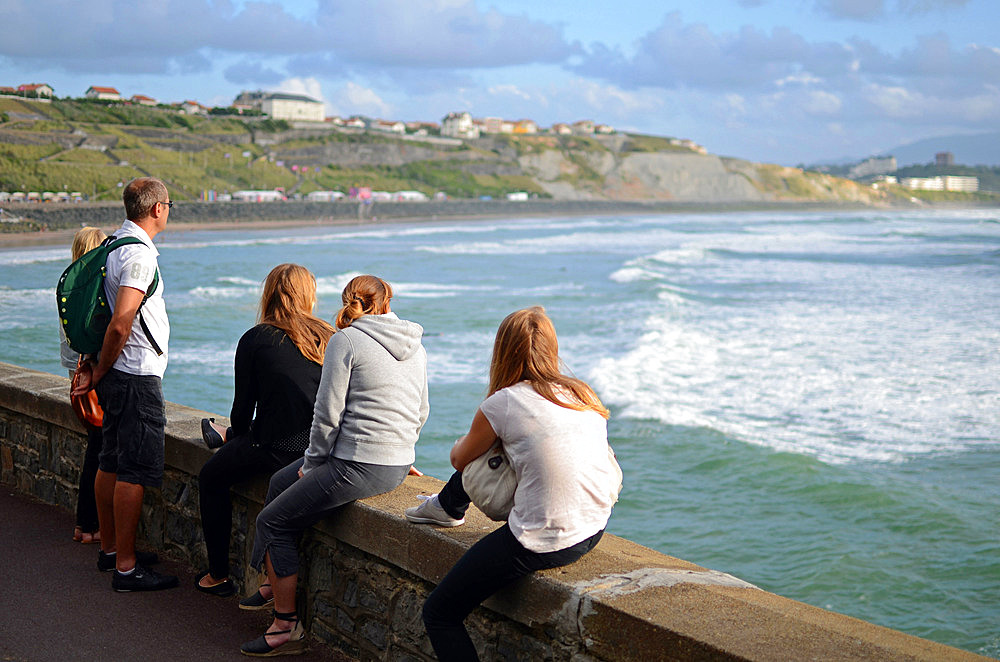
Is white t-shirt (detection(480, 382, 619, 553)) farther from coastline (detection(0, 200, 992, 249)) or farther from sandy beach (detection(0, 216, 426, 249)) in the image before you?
coastline (detection(0, 200, 992, 249))

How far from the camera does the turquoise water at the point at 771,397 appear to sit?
6.92m

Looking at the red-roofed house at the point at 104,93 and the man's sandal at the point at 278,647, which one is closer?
the man's sandal at the point at 278,647

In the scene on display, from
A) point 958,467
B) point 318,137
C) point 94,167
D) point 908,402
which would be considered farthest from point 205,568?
point 318,137

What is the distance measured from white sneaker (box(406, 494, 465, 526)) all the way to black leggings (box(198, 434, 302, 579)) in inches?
28.1

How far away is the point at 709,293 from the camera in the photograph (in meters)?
24.7

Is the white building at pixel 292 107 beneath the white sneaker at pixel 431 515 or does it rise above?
above

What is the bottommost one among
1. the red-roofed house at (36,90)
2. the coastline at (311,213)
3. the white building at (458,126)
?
the coastline at (311,213)

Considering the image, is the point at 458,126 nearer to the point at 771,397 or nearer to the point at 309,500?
the point at 771,397

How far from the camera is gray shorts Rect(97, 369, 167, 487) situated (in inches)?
140

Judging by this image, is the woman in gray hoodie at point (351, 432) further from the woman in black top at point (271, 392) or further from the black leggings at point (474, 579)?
the black leggings at point (474, 579)

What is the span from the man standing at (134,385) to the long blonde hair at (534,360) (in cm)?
167

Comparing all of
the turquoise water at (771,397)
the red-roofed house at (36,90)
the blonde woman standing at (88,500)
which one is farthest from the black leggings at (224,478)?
the red-roofed house at (36,90)

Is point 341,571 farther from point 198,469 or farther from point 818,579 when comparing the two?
point 818,579

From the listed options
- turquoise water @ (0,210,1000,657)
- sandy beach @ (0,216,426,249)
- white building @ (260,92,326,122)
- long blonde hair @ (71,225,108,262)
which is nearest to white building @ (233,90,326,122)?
white building @ (260,92,326,122)
